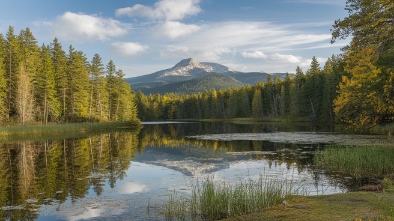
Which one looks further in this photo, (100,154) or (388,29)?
(100,154)

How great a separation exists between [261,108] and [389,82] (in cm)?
10490

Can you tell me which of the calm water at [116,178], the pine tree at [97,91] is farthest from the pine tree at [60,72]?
the calm water at [116,178]

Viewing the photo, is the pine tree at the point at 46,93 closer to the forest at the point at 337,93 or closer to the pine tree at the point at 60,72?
the pine tree at the point at 60,72

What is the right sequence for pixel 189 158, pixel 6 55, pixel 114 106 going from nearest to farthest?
pixel 189 158
pixel 6 55
pixel 114 106

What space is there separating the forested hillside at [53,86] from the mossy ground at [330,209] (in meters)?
51.4

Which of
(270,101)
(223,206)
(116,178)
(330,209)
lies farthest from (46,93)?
(270,101)

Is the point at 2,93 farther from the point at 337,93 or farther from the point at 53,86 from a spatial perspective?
the point at 337,93

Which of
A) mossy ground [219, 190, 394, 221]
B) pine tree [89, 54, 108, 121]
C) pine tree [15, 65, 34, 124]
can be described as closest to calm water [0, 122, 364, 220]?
mossy ground [219, 190, 394, 221]

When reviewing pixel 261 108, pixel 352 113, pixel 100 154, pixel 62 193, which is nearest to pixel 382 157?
pixel 352 113

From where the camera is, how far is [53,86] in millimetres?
62062

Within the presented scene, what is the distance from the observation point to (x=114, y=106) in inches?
3290

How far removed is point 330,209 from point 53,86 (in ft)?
205

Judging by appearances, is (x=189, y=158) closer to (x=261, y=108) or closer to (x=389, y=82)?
(x=389, y=82)

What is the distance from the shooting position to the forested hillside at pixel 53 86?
5428 cm
